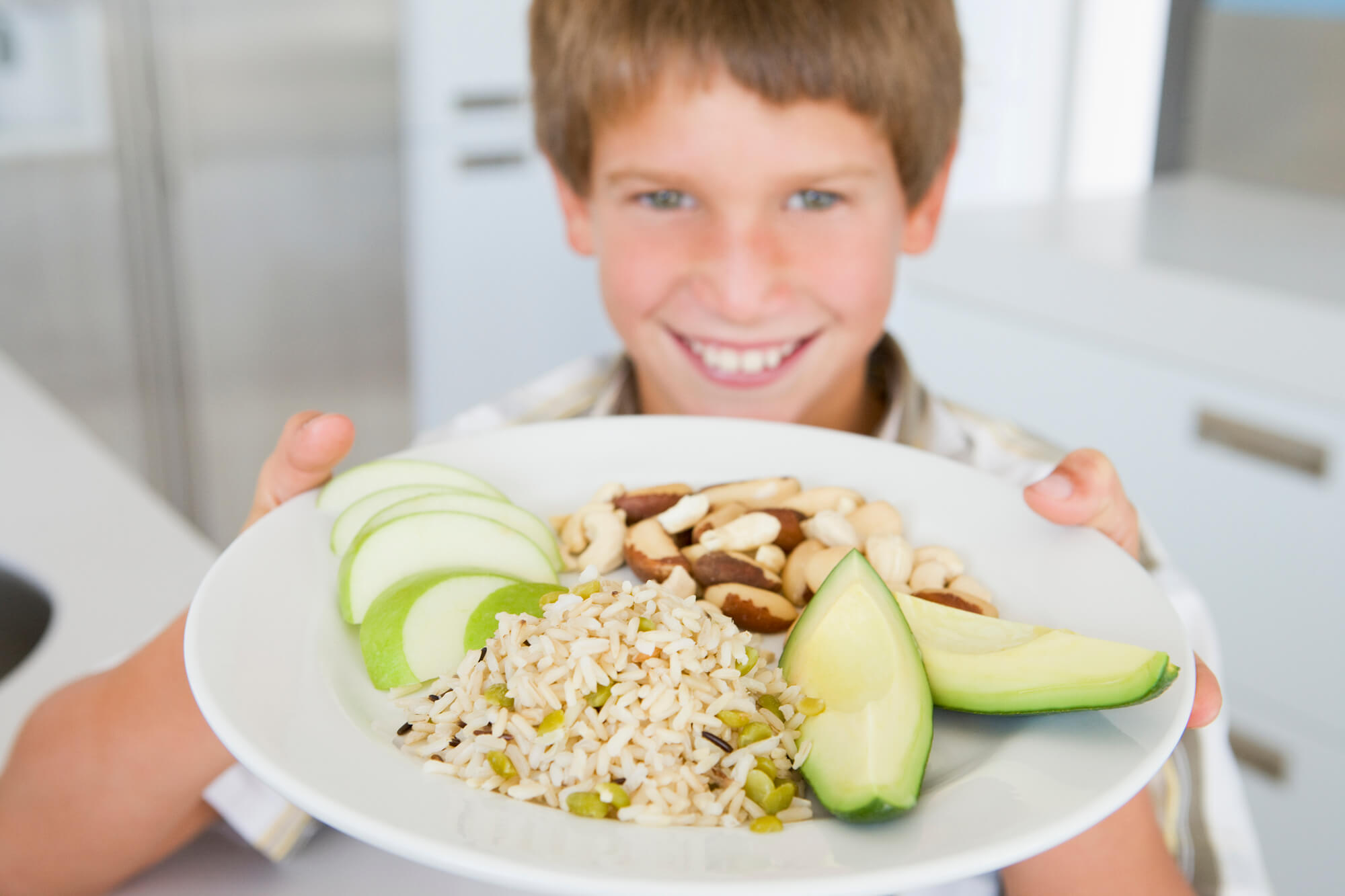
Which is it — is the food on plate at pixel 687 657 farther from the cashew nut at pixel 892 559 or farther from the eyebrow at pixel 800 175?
the eyebrow at pixel 800 175

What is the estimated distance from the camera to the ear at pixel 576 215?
109cm

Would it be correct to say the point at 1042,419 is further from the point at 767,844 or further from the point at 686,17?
the point at 767,844

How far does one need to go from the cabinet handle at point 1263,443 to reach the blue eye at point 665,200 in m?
0.94

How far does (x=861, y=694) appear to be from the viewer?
1.64 ft

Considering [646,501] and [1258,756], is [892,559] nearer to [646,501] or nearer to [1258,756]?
[646,501]

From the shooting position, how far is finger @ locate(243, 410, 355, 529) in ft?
2.18

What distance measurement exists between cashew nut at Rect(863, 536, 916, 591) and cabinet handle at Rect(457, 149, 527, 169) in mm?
1977

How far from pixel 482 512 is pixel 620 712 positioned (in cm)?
19

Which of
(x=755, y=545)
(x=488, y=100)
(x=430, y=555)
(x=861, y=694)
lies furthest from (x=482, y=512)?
(x=488, y=100)

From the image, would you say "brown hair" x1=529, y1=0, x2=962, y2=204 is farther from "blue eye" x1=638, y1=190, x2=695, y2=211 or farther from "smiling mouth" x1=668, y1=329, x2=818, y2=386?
"smiling mouth" x1=668, y1=329, x2=818, y2=386

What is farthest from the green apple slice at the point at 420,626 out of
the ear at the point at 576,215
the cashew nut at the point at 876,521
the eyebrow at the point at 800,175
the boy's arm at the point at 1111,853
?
the ear at the point at 576,215

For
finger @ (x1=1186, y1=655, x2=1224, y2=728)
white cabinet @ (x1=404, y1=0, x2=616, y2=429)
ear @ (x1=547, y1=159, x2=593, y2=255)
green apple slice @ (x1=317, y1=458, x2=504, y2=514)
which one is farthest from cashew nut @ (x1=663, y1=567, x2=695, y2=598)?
white cabinet @ (x1=404, y1=0, x2=616, y2=429)

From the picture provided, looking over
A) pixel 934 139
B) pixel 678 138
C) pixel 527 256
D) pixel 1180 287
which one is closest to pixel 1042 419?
pixel 1180 287

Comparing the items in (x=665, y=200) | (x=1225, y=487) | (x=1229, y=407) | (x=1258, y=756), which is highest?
(x=665, y=200)
